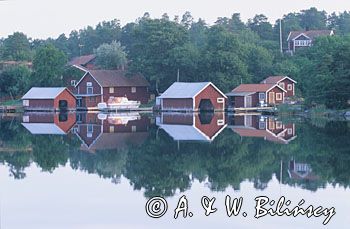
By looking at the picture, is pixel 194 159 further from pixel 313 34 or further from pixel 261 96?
pixel 313 34

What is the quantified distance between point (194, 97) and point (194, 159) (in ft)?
92.1

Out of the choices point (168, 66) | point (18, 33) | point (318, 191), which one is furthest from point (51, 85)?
point (318, 191)

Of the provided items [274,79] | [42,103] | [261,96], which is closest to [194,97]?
[261,96]

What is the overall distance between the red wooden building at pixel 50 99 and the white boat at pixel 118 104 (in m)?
2.26

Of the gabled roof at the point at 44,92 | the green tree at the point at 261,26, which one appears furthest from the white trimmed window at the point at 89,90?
the green tree at the point at 261,26

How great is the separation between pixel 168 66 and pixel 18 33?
112 ft

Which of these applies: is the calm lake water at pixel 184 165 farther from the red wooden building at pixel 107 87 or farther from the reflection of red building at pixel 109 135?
the red wooden building at pixel 107 87

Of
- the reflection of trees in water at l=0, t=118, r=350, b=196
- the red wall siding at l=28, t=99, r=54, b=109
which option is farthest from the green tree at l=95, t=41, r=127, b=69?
the reflection of trees in water at l=0, t=118, r=350, b=196

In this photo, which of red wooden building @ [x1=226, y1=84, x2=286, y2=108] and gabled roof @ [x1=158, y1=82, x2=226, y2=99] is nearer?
gabled roof @ [x1=158, y1=82, x2=226, y2=99]

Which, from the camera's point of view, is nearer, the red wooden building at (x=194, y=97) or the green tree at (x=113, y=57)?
the red wooden building at (x=194, y=97)

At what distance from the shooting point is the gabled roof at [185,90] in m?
47.2

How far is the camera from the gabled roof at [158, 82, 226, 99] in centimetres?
4716

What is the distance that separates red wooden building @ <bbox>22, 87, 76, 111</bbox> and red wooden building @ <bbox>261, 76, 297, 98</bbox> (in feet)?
47.0

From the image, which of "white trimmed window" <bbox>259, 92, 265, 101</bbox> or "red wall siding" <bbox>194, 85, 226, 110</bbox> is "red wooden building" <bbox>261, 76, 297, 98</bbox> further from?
"red wall siding" <bbox>194, 85, 226, 110</bbox>
